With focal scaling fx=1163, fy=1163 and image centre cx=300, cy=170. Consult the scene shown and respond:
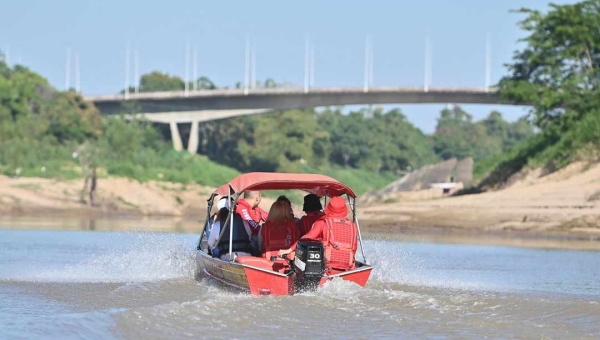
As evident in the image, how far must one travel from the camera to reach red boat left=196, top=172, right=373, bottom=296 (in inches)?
571

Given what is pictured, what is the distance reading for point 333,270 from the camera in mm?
15195

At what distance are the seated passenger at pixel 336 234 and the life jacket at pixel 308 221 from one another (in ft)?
2.47

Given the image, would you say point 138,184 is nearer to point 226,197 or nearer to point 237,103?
point 237,103

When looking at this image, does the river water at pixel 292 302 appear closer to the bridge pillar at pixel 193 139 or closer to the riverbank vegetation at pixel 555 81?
the riverbank vegetation at pixel 555 81

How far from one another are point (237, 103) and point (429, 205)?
3781 cm

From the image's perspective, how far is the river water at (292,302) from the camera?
12586mm

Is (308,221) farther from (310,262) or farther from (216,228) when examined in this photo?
(310,262)

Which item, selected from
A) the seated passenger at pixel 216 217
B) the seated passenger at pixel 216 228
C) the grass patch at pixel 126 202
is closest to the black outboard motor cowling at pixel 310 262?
the seated passenger at pixel 216 228

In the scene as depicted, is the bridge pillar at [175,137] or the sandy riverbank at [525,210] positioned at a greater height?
the bridge pillar at [175,137]

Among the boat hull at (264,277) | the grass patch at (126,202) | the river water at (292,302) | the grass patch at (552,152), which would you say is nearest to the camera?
the river water at (292,302)

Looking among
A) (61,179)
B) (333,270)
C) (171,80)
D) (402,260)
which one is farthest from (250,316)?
(171,80)

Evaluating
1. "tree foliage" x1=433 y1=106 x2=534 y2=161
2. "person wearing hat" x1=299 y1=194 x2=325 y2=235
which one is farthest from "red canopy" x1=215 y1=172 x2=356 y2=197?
"tree foliage" x1=433 y1=106 x2=534 y2=161

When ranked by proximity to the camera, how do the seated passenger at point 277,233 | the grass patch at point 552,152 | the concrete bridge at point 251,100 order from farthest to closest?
the concrete bridge at point 251,100, the grass patch at point 552,152, the seated passenger at point 277,233

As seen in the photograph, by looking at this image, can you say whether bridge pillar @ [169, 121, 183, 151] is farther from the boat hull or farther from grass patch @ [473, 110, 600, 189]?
the boat hull
